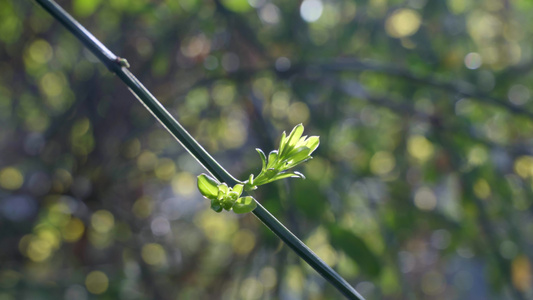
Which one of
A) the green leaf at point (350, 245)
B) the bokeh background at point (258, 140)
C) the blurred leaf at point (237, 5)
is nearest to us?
the green leaf at point (350, 245)

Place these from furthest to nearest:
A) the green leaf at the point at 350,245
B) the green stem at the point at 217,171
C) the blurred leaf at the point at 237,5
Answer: the blurred leaf at the point at 237,5
the green leaf at the point at 350,245
the green stem at the point at 217,171

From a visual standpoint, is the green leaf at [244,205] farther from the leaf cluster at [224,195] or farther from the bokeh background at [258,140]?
the bokeh background at [258,140]

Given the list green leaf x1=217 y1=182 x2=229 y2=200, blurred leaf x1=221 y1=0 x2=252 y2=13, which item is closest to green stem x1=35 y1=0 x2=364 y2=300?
green leaf x1=217 y1=182 x2=229 y2=200

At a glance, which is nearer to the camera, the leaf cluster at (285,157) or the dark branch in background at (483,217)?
the leaf cluster at (285,157)

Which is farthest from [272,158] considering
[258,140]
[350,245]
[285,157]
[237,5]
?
[258,140]

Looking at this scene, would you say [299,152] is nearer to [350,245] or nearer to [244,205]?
[244,205]

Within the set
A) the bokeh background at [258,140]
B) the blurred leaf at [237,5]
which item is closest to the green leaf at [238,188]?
the bokeh background at [258,140]

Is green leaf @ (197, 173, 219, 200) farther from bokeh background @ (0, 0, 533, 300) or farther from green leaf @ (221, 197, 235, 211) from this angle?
bokeh background @ (0, 0, 533, 300)
